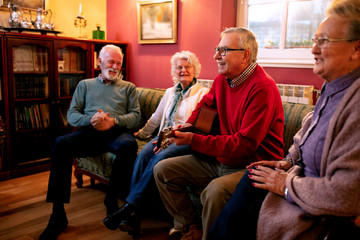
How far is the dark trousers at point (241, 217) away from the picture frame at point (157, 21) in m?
2.61

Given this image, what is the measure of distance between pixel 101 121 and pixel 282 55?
5.76 feet

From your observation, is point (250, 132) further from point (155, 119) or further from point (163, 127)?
point (155, 119)

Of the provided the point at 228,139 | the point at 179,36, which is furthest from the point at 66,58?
the point at 228,139

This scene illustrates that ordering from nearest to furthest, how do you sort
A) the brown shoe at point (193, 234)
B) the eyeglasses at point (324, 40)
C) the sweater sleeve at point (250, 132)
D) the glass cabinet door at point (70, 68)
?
1. the eyeglasses at point (324, 40)
2. the sweater sleeve at point (250, 132)
3. the brown shoe at point (193, 234)
4. the glass cabinet door at point (70, 68)

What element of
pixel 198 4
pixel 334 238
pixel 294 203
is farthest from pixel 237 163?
pixel 198 4

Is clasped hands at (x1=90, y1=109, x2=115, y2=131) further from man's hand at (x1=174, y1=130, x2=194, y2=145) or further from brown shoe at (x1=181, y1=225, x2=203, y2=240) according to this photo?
brown shoe at (x1=181, y1=225, x2=203, y2=240)

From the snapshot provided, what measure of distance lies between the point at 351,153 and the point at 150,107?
228 cm

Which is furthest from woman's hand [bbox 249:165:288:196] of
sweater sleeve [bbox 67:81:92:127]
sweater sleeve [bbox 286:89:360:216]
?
sweater sleeve [bbox 67:81:92:127]

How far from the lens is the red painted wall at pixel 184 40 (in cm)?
311

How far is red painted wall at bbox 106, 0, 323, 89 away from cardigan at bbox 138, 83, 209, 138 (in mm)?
786

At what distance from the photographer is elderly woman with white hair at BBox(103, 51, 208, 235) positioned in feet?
6.59

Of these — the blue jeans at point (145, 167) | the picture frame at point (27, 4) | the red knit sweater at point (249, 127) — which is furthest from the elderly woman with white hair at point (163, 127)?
the picture frame at point (27, 4)

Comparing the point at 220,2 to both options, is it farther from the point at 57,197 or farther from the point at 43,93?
the point at 57,197

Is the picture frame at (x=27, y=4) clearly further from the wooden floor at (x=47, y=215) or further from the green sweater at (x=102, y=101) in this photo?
the wooden floor at (x=47, y=215)
